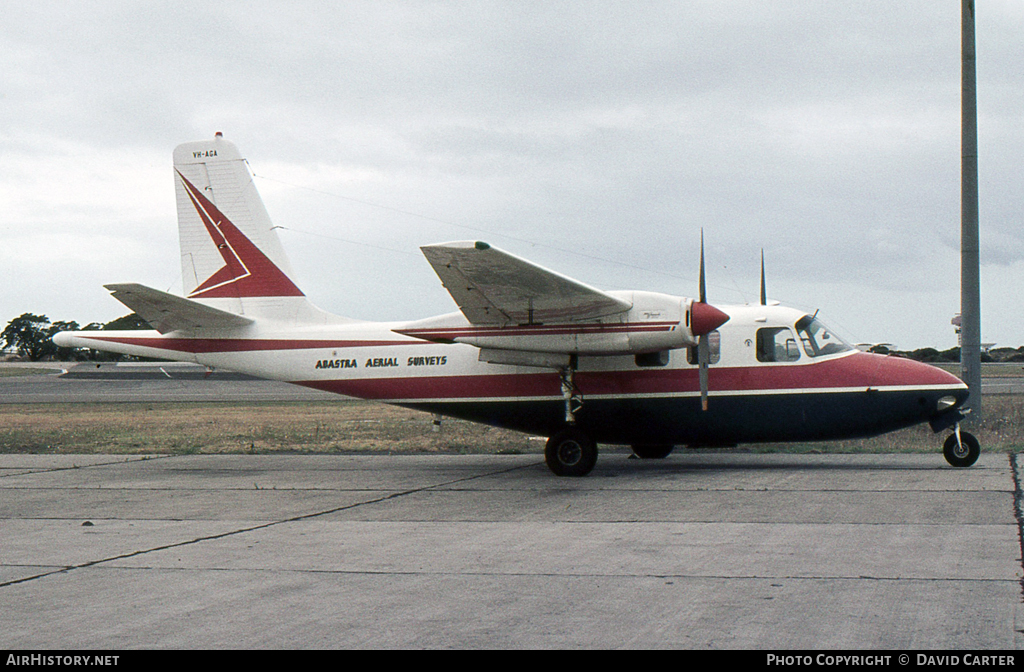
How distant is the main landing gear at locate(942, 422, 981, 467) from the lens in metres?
14.8

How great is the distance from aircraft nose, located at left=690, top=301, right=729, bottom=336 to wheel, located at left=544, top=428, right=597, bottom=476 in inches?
102

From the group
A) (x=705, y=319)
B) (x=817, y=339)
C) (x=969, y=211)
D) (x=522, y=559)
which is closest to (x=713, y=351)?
(x=705, y=319)

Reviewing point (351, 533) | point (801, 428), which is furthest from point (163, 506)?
point (801, 428)

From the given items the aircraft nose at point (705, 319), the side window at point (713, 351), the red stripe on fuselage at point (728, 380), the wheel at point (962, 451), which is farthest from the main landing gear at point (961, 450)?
the aircraft nose at point (705, 319)

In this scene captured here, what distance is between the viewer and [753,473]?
15078 mm

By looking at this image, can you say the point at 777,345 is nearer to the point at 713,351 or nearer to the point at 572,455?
the point at 713,351

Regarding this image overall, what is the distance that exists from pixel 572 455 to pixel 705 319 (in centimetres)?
312

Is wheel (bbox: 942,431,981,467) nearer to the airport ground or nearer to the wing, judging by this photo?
the airport ground

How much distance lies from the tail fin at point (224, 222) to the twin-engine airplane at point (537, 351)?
0.03 meters

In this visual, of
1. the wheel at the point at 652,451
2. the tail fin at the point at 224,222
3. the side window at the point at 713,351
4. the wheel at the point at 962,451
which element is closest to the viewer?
the wheel at the point at 962,451

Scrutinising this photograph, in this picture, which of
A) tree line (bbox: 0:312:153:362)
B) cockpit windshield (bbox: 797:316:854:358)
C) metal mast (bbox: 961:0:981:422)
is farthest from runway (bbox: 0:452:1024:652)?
tree line (bbox: 0:312:153:362)

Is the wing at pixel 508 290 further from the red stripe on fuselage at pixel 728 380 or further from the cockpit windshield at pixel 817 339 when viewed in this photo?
the cockpit windshield at pixel 817 339

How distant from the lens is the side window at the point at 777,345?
15.7 meters
